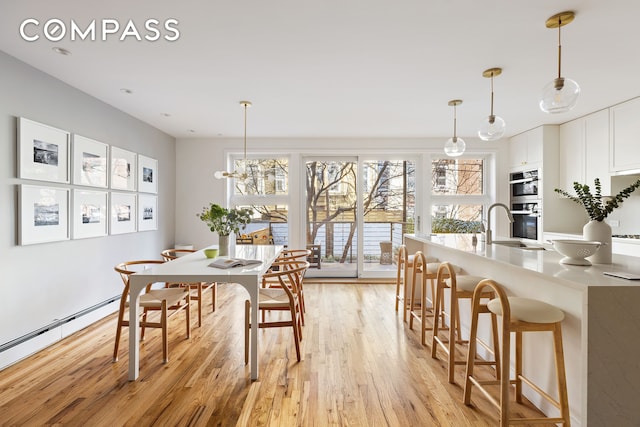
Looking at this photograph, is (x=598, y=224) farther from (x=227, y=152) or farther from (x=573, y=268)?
(x=227, y=152)

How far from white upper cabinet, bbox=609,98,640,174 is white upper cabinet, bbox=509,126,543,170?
3.02 feet

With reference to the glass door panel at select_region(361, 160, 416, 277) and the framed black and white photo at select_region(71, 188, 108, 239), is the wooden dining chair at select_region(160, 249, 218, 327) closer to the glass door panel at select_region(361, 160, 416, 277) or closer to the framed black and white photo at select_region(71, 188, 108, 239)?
the framed black and white photo at select_region(71, 188, 108, 239)

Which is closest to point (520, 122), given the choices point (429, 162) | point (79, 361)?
point (429, 162)

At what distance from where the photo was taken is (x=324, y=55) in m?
2.58

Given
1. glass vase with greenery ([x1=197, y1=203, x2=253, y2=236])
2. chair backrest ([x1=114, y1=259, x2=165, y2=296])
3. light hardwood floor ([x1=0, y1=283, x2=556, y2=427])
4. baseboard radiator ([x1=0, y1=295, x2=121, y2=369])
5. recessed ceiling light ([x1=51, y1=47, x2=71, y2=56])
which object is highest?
recessed ceiling light ([x1=51, y1=47, x2=71, y2=56])

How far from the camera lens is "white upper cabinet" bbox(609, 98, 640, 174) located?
350 cm

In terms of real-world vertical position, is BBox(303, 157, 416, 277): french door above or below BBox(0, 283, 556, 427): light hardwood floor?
above

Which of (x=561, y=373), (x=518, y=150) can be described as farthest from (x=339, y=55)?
(x=518, y=150)

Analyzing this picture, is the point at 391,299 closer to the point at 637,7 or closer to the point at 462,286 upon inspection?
the point at 462,286

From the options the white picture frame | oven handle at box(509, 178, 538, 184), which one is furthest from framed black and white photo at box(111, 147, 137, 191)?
oven handle at box(509, 178, 538, 184)

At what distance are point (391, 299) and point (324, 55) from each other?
10.2 ft

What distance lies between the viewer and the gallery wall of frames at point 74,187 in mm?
2709

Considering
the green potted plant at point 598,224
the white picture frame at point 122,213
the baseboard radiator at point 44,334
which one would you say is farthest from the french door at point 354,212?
the green potted plant at point 598,224

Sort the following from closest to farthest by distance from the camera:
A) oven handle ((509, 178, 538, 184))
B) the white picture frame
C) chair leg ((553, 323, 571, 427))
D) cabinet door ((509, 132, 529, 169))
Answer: chair leg ((553, 323, 571, 427)) < the white picture frame < oven handle ((509, 178, 538, 184)) < cabinet door ((509, 132, 529, 169))
